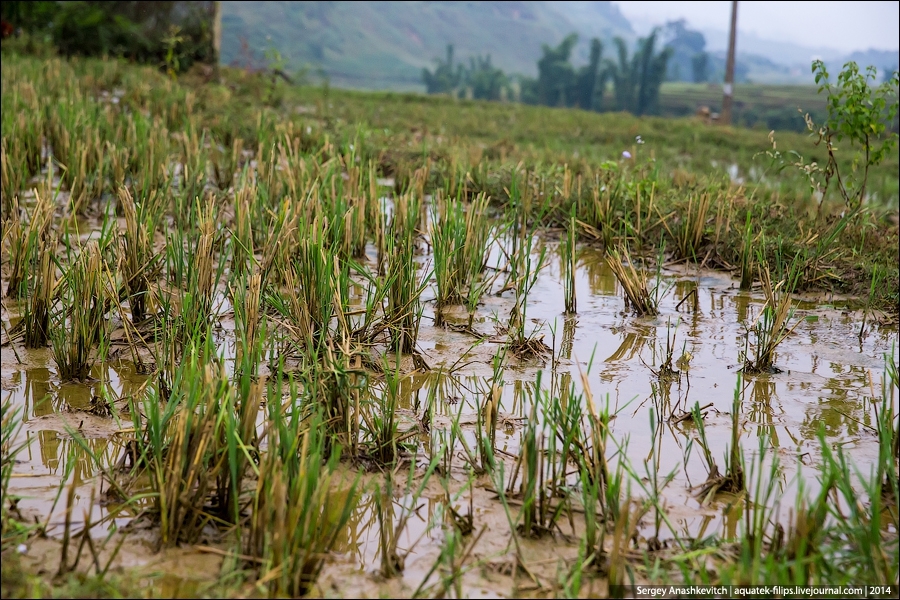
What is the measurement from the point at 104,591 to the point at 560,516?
3.37 feet

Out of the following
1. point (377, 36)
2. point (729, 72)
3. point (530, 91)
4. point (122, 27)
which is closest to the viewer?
point (122, 27)

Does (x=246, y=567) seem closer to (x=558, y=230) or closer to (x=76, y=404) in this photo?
(x=76, y=404)

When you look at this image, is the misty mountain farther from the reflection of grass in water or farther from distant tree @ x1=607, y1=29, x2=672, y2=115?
the reflection of grass in water

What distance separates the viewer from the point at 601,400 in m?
2.66

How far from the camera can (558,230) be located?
5641 mm

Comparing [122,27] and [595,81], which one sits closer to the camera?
[122,27]

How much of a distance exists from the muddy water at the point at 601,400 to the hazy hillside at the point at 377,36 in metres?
103

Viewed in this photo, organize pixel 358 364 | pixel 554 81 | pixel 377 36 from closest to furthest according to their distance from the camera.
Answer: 1. pixel 358 364
2. pixel 554 81
3. pixel 377 36

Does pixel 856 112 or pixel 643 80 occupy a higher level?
pixel 643 80

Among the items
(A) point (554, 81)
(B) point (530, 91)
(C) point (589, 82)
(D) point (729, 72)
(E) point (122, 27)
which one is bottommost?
(E) point (122, 27)

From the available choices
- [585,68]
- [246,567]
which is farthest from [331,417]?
[585,68]

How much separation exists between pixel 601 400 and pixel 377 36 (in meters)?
172

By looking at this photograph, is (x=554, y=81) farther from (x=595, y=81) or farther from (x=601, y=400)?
(x=601, y=400)

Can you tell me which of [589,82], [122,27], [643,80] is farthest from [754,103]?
[122,27]
